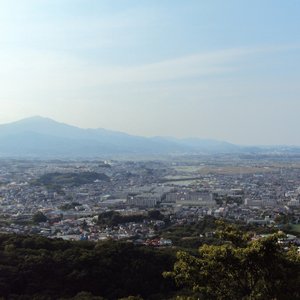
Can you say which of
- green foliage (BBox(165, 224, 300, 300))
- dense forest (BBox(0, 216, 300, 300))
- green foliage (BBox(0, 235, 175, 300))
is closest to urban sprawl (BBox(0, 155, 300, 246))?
green foliage (BBox(0, 235, 175, 300))

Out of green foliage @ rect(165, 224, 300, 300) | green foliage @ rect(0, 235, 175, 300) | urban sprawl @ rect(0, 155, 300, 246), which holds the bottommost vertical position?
urban sprawl @ rect(0, 155, 300, 246)

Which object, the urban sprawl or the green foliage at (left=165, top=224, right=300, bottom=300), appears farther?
the urban sprawl

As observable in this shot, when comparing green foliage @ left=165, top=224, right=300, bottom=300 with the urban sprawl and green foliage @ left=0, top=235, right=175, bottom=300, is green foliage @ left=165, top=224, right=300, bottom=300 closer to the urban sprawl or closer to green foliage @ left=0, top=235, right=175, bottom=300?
green foliage @ left=0, top=235, right=175, bottom=300

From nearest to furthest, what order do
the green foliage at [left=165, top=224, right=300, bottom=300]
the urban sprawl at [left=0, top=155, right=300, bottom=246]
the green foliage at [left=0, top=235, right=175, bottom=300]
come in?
1. the green foliage at [left=165, top=224, right=300, bottom=300]
2. the green foliage at [left=0, top=235, right=175, bottom=300]
3. the urban sprawl at [left=0, top=155, right=300, bottom=246]

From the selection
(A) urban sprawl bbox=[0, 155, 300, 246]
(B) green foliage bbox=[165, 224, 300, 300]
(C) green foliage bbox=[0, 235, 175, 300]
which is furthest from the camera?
(A) urban sprawl bbox=[0, 155, 300, 246]

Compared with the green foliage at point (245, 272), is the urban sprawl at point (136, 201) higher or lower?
lower

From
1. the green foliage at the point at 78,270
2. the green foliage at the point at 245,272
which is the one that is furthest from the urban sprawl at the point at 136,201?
the green foliage at the point at 245,272

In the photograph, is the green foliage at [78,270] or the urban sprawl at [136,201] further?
the urban sprawl at [136,201]

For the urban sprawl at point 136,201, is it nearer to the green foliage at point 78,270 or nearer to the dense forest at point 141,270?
the green foliage at point 78,270
